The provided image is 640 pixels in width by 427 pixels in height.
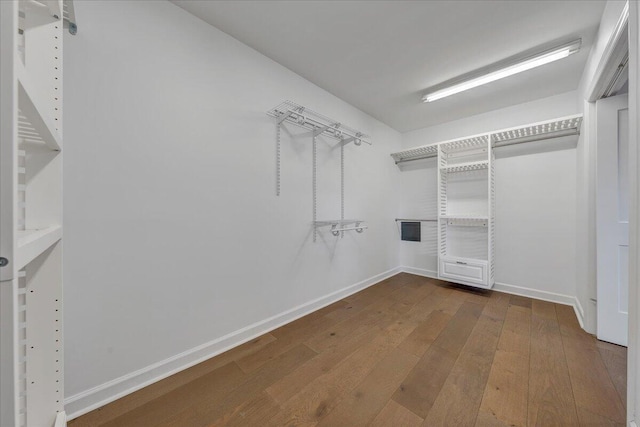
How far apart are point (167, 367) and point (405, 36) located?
2.99m

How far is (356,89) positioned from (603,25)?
6.16 ft

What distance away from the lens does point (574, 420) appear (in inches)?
47.3

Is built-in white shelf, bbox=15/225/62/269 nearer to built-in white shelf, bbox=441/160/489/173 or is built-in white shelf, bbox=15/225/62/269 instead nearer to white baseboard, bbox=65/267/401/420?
white baseboard, bbox=65/267/401/420

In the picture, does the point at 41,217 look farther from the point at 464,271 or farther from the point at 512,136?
the point at 512,136

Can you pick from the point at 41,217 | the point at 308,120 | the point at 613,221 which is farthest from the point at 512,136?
the point at 41,217

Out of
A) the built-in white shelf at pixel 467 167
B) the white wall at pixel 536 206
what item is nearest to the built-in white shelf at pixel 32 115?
the built-in white shelf at pixel 467 167

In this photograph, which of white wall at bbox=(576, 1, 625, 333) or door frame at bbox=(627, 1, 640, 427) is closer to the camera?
door frame at bbox=(627, 1, 640, 427)

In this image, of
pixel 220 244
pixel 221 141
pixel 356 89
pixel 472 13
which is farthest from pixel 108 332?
pixel 472 13

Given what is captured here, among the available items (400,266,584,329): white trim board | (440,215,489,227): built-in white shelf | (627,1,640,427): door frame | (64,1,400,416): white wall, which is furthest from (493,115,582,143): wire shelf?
(64,1,400,416): white wall

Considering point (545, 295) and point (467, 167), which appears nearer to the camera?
point (545, 295)

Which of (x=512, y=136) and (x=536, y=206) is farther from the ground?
(x=512, y=136)

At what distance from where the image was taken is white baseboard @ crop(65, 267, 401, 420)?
1266mm

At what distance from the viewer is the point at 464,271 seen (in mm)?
3029

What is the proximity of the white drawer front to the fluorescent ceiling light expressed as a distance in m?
2.08
